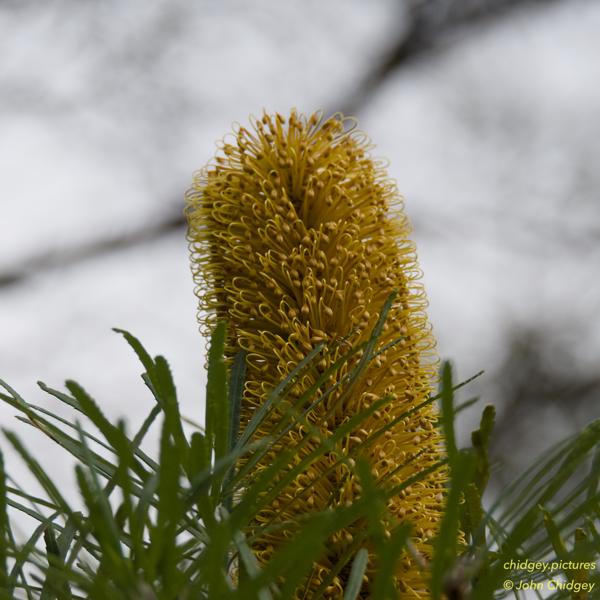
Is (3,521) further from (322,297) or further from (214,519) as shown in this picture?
(322,297)

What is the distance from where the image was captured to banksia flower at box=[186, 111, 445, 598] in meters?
0.43

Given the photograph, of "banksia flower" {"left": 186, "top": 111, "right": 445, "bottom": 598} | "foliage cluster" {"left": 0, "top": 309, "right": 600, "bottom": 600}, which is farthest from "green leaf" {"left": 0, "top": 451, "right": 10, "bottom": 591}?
"banksia flower" {"left": 186, "top": 111, "right": 445, "bottom": 598}

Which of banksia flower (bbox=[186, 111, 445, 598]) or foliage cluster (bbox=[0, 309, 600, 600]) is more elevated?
banksia flower (bbox=[186, 111, 445, 598])

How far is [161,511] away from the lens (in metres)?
0.18

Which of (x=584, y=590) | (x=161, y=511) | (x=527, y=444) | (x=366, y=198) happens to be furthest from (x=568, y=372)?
(x=161, y=511)

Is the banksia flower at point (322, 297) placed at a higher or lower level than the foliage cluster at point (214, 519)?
higher

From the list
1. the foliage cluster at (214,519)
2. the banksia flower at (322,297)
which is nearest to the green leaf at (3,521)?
→ the foliage cluster at (214,519)

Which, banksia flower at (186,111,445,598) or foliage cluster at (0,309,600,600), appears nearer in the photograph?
foliage cluster at (0,309,600,600)

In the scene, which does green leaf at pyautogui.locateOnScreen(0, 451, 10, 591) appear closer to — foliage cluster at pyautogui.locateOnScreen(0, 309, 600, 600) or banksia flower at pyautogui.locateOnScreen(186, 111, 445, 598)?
foliage cluster at pyautogui.locateOnScreen(0, 309, 600, 600)

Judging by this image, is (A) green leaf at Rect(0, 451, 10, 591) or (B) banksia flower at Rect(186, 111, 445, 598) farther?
(B) banksia flower at Rect(186, 111, 445, 598)

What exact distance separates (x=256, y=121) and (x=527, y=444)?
3.56 feet

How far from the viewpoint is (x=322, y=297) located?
1.45ft

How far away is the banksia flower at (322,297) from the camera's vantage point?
430 mm

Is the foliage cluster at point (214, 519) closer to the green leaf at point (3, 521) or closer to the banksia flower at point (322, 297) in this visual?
the green leaf at point (3, 521)
